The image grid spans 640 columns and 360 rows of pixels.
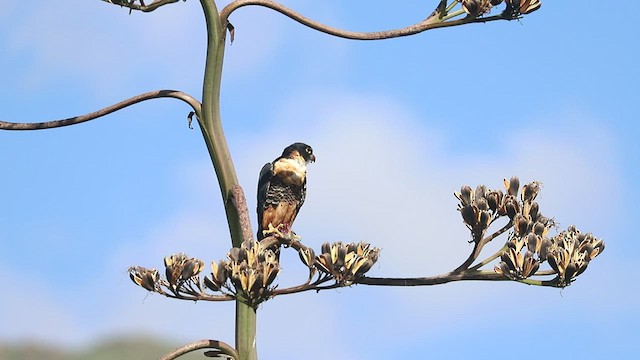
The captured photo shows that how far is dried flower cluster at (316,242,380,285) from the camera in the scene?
6031 millimetres

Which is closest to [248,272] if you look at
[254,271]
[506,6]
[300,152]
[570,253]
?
[254,271]

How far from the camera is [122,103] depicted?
6.79 meters

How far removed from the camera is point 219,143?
6.57 meters

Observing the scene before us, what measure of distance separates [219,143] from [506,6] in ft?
6.35

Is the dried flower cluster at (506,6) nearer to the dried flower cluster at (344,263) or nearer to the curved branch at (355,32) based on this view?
the curved branch at (355,32)

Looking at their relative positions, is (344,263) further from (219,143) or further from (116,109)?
(116,109)

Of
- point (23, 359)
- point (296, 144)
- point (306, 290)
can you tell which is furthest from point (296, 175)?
point (23, 359)

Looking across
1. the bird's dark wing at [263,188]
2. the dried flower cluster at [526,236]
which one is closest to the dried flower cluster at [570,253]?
the dried flower cluster at [526,236]

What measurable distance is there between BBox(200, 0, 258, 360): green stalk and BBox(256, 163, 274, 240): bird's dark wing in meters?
1.58

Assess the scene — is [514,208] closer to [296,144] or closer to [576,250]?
[576,250]

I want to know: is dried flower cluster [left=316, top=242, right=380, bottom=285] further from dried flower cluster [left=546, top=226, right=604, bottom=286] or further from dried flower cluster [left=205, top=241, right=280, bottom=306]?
dried flower cluster [left=546, top=226, right=604, bottom=286]

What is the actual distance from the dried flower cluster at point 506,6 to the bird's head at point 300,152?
1522 millimetres

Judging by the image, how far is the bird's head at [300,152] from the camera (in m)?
7.86

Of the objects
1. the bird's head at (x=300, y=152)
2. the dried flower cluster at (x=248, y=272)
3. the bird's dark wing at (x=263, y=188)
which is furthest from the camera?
the bird's dark wing at (x=263, y=188)
